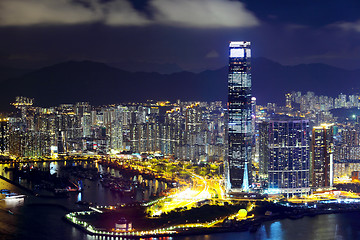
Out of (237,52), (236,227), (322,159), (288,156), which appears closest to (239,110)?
(237,52)

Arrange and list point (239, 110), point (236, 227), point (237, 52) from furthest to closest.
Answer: point (239, 110)
point (237, 52)
point (236, 227)

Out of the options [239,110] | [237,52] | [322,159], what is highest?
[237,52]

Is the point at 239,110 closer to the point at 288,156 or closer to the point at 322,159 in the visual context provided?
the point at 288,156

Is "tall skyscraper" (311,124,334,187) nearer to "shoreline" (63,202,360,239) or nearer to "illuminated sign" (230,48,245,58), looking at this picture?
"shoreline" (63,202,360,239)

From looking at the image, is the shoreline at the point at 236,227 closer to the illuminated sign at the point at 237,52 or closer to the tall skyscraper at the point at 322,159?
the tall skyscraper at the point at 322,159

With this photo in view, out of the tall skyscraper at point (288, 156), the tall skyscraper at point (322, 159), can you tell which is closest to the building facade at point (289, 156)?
the tall skyscraper at point (288, 156)

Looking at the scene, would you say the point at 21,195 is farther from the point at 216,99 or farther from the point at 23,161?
the point at 216,99

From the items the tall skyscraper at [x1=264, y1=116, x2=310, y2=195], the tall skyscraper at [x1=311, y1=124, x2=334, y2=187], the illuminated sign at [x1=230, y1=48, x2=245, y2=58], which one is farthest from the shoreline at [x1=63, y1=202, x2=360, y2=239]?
the illuminated sign at [x1=230, y1=48, x2=245, y2=58]

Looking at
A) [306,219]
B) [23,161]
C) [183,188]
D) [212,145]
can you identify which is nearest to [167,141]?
[212,145]
